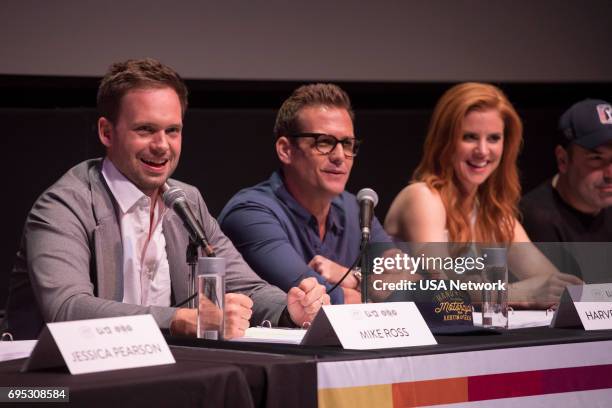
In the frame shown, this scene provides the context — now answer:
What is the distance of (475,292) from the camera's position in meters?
2.04

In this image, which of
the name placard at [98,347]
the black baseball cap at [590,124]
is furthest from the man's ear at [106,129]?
the black baseball cap at [590,124]

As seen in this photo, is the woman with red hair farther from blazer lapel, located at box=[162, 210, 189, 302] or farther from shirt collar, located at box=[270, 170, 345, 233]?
blazer lapel, located at box=[162, 210, 189, 302]

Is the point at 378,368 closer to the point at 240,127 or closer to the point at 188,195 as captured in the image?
the point at 188,195

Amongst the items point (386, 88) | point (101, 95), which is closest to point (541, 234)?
point (386, 88)

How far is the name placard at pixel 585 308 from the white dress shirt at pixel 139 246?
3.31 ft

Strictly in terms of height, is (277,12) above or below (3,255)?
above

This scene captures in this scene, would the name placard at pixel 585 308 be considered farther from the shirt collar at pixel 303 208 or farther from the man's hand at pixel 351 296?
the shirt collar at pixel 303 208

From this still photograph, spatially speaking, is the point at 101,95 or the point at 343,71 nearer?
the point at 101,95

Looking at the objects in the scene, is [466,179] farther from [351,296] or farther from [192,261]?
[192,261]

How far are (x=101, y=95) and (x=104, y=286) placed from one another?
57cm

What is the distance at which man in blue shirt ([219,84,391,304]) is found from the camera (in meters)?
3.01

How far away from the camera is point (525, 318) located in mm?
2328

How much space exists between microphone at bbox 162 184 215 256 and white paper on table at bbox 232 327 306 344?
0.19 metres

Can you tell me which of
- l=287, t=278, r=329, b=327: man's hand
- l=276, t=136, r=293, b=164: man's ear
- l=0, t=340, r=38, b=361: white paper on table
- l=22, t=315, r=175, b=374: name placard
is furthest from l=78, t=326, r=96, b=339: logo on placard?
l=276, t=136, r=293, b=164: man's ear
